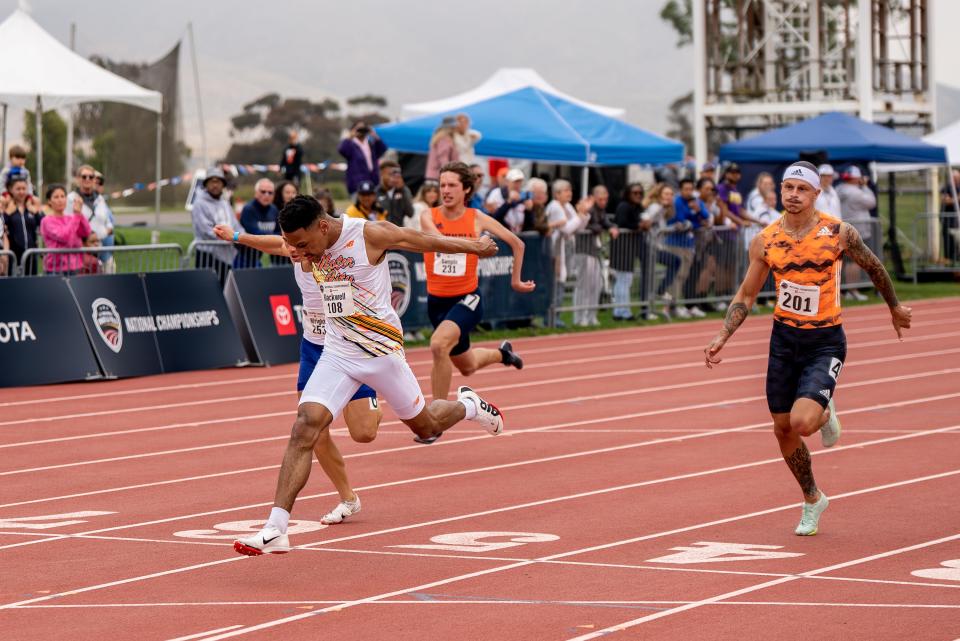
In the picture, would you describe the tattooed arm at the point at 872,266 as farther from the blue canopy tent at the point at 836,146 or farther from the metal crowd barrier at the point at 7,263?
the blue canopy tent at the point at 836,146

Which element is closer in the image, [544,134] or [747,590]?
[747,590]

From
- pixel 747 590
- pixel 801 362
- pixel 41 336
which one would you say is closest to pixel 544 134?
pixel 41 336

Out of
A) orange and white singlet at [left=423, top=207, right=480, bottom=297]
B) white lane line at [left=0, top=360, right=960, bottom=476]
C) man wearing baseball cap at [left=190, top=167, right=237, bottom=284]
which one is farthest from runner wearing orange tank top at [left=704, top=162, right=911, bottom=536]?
man wearing baseball cap at [left=190, top=167, right=237, bottom=284]

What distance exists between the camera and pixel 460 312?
41.8 ft

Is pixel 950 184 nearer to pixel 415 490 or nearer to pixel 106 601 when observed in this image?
pixel 415 490

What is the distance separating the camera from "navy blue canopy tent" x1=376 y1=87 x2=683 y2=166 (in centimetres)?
2609

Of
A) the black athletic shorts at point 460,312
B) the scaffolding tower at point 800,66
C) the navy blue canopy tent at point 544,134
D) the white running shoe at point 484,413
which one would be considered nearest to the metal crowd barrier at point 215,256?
the navy blue canopy tent at point 544,134

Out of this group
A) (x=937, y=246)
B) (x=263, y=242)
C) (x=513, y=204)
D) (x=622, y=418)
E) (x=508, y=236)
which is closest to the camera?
(x=263, y=242)

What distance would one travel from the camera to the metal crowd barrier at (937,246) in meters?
31.8

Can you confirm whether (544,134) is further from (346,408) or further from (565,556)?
(565,556)

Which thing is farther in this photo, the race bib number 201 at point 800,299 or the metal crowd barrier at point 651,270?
the metal crowd barrier at point 651,270

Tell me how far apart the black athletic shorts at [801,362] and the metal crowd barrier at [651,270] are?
14237 millimetres

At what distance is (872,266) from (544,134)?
58.7ft

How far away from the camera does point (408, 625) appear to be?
6.66 metres
